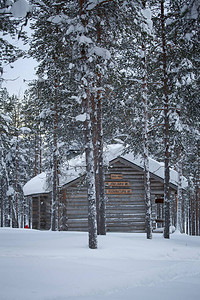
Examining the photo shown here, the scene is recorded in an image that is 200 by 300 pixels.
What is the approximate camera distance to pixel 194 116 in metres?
14.4

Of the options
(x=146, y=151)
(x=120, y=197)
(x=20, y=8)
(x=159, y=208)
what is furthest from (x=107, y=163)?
(x=159, y=208)

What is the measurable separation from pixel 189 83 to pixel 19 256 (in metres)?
8.87

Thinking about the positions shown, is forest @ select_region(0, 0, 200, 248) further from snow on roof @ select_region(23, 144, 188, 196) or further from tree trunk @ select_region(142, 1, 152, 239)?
snow on roof @ select_region(23, 144, 188, 196)

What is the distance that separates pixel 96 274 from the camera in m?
6.21

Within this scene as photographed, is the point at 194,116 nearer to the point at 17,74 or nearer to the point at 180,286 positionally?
the point at 17,74

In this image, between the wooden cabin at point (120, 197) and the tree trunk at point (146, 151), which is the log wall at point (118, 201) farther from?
the tree trunk at point (146, 151)

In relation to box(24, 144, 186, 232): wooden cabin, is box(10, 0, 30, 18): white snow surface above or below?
above

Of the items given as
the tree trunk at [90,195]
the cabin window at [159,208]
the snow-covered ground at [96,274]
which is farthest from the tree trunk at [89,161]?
the cabin window at [159,208]

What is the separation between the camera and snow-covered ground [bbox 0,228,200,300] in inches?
197

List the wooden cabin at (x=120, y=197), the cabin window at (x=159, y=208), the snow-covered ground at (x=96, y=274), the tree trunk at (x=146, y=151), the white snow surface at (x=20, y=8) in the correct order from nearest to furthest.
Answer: the snow-covered ground at (x=96, y=274)
the white snow surface at (x=20, y=8)
the tree trunk at (x=146, y=151)
the wooden cabin at (x=120, y=197)
the cabin window at (x=159, y=208)

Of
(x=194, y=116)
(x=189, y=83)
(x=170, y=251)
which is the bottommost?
(x=170, y=251)

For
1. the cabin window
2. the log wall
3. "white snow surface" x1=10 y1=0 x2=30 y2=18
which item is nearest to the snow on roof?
the log wall

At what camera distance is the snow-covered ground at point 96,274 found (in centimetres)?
502

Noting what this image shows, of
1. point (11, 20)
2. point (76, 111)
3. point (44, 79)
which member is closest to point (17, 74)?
point (11, 20)
